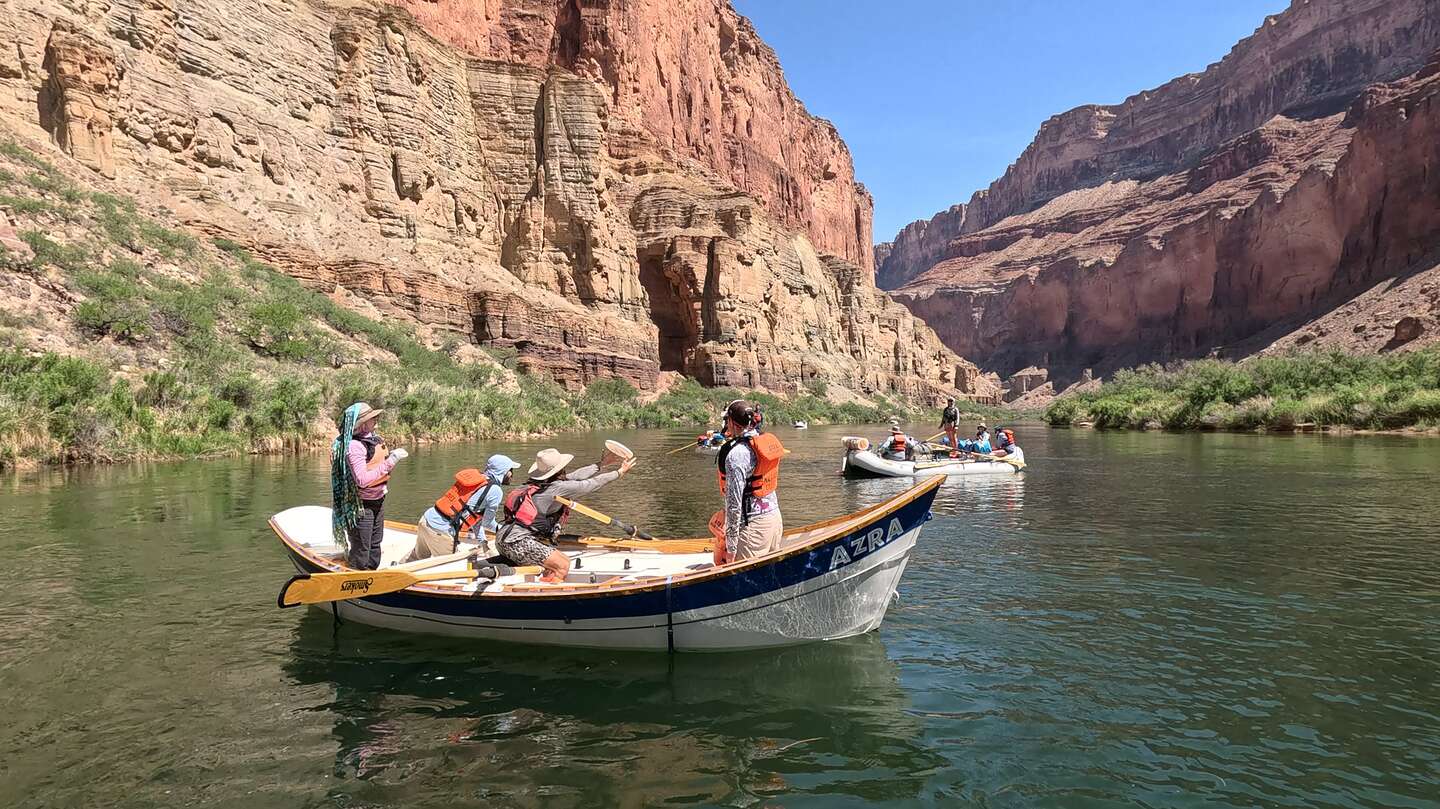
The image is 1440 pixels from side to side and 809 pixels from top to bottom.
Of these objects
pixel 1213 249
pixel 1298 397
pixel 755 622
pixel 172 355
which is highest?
pixel 1213 249

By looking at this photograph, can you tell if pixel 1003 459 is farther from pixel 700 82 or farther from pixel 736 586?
pixel 700 82

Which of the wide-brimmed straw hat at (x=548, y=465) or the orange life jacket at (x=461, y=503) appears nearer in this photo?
the wide-brimmed straw hat at (x=548, y=465)

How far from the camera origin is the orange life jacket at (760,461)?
21.0ft

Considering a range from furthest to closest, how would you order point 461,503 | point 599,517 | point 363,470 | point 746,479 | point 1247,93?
point 1247,93
point 599,517
point 461,503
point 363,470
point 746,479

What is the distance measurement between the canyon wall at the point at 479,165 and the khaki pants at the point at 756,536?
128 ft

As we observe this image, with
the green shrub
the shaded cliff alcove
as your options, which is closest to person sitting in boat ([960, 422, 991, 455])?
the green shrub

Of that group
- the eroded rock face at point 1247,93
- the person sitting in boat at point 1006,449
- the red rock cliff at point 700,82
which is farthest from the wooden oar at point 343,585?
the eroded rock face at point 1247,93

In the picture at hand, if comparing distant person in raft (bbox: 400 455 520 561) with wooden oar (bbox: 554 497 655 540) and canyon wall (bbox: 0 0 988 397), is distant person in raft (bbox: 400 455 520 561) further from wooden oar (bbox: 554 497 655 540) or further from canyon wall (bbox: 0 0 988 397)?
canyon wall (bbox: 0 0 988 397)

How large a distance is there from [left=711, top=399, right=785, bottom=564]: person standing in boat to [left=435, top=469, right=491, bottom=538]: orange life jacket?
301 centimetres

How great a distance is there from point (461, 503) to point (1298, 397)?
43239 millimetres

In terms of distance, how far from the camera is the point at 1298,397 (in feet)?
125

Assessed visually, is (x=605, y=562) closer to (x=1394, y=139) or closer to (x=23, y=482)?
(x=23, y=482)

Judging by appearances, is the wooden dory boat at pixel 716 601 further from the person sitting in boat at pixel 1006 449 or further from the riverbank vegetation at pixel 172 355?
the riverbank vegetation at pixel 172 355

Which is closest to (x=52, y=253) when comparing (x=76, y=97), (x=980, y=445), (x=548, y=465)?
(x=76, y=97)
